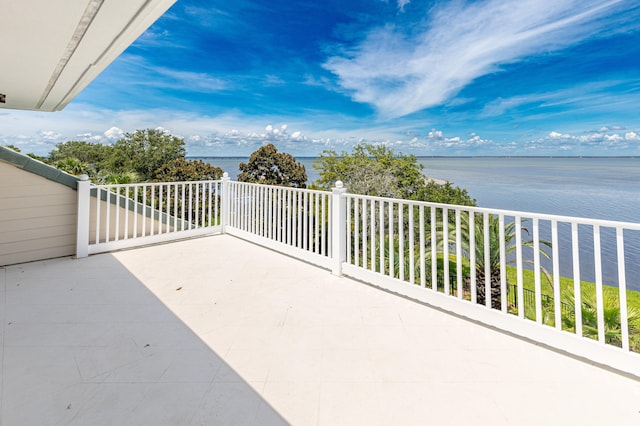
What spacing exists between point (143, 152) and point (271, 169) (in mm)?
12316

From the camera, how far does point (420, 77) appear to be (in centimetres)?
1888

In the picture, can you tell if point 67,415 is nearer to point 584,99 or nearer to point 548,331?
point 548,331

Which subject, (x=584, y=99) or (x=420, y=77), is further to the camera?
(x=584, y=99)

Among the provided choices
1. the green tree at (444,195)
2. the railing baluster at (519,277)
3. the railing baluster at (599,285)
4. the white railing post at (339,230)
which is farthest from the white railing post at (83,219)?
the green tree at (444,195)

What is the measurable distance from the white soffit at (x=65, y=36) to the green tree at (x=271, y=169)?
32.9ft

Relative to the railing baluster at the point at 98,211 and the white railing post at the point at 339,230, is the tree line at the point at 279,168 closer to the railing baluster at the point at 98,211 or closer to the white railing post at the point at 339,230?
the railing baluster at the point at 98,211

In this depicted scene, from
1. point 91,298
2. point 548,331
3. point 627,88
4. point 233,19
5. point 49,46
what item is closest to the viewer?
point 548,331

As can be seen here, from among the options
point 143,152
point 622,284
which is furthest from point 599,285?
point 143,152

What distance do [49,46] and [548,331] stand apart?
4.67 meters

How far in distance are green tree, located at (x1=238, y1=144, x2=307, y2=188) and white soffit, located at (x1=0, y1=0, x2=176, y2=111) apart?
→ 394 inches

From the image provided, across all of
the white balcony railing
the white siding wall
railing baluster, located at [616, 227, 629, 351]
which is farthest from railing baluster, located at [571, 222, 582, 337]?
the white siding wall

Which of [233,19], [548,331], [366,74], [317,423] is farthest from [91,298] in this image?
[366,74]

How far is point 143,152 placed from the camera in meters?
21.0

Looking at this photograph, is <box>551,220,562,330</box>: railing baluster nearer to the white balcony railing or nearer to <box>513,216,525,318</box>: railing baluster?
the white balcony railing
